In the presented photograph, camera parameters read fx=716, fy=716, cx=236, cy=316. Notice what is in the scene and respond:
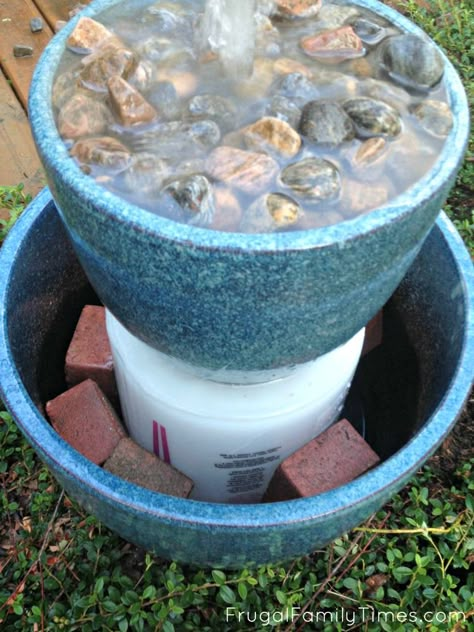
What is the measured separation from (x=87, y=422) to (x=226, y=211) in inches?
23.6

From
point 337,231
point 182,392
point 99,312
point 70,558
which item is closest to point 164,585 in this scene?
point 70,558

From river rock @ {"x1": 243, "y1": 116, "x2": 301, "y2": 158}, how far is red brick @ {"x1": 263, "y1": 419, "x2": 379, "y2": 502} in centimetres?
54

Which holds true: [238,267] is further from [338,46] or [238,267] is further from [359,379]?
[359,379]

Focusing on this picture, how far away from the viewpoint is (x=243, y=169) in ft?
2.76

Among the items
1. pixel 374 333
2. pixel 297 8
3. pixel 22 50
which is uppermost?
pixel 297 8

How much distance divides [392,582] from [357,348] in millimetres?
436

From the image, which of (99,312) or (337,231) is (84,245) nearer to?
(337,231)

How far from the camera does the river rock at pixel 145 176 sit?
833 mm

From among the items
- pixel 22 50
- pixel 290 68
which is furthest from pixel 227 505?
pixel 22 50

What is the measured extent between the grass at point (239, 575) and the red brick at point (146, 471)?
0.12 metres

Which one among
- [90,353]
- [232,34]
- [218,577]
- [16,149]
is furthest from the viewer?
[16,149]

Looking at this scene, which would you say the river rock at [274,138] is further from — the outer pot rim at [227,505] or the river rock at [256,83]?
the outer pot rim at [227,505]

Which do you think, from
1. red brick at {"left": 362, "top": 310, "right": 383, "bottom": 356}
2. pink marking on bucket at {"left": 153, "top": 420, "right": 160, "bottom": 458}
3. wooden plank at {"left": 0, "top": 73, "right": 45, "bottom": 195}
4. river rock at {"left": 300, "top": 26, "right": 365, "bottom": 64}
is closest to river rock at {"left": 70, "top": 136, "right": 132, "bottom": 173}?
river rock at {"left": 300, "top": 26, "right": 365, "bottom": 64}

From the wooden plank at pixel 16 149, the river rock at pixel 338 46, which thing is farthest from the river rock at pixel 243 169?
the wooden plank at pixel 16 149
